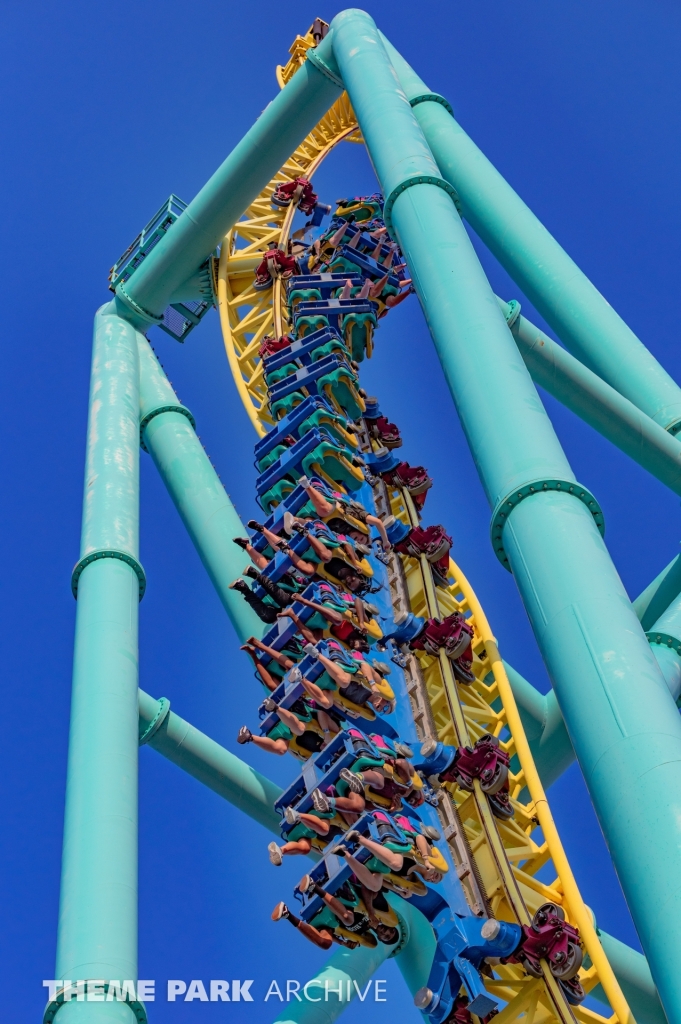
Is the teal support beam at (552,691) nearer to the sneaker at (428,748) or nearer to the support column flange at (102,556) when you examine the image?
the sneaker at (428,748)

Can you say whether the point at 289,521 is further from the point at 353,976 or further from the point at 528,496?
the point at 528,496

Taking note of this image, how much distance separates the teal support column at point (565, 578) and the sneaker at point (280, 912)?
2375 millimetres

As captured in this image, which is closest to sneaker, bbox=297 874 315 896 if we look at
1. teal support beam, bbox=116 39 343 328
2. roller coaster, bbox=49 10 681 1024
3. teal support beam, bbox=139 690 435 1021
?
roller coaster, bbox=49 10 681 1024

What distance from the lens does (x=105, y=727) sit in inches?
305

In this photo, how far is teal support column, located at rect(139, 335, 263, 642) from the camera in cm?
1034

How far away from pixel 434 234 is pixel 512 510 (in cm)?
226

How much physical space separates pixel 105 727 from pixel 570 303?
4.19 metres

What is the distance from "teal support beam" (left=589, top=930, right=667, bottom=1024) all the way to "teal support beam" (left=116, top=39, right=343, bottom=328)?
6630 millimetres

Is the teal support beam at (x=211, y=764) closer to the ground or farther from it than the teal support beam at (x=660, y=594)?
closer to the ground

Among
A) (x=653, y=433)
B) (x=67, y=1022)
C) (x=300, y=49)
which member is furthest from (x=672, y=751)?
(x=300, y=49)

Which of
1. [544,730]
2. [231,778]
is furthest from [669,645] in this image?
[231,778]

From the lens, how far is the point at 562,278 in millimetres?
9414

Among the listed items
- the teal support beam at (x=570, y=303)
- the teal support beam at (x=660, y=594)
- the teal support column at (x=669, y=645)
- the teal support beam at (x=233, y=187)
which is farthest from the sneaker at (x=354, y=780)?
the teal support beam at (x=233, y=187)

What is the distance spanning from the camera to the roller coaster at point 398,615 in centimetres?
533
